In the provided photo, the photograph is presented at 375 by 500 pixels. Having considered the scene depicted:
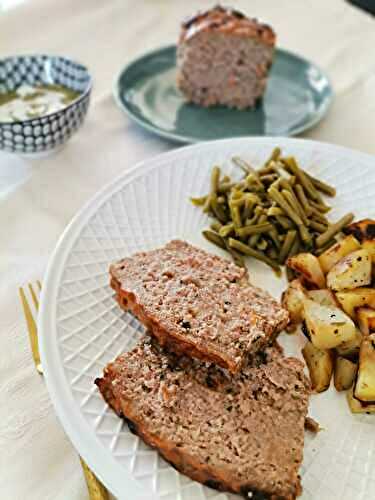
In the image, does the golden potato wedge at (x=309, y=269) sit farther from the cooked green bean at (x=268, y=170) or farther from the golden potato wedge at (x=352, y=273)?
the cooked green bean at (x=268, y=170)

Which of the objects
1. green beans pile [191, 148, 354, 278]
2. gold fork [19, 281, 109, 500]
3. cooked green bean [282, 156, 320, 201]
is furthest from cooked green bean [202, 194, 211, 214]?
gold fork [19, 281, 109, 500]

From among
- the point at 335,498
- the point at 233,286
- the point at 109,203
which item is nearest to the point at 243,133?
the point at 109,203

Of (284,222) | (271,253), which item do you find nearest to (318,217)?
(284,222)

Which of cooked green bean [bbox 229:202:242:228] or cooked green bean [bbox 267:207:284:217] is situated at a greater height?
cooked green bean [bbox 267:207:284:217]

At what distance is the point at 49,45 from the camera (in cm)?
459

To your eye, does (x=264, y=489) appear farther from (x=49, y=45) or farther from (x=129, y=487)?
(x=49, y=45)

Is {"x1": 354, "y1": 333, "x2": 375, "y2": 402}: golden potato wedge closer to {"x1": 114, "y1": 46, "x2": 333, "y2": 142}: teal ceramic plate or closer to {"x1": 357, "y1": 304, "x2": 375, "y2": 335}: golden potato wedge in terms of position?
{"x1": 357, "y1": 304, "x2": 375, "y2": 335}: golden potato wedge

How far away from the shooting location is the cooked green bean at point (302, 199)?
3.00 metres

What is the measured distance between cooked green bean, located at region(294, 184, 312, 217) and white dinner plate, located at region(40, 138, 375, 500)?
0.68 feet

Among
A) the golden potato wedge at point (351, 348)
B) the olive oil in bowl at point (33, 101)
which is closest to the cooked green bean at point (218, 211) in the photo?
the golden potato wedge at point (351, 348)

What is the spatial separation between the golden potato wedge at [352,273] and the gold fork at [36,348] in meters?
1.27

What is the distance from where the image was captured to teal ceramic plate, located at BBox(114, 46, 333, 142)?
12.6 feet

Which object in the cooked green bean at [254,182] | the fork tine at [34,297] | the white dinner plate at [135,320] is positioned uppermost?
the cooked green bean at [254,182]

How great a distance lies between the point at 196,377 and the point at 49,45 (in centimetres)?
335
